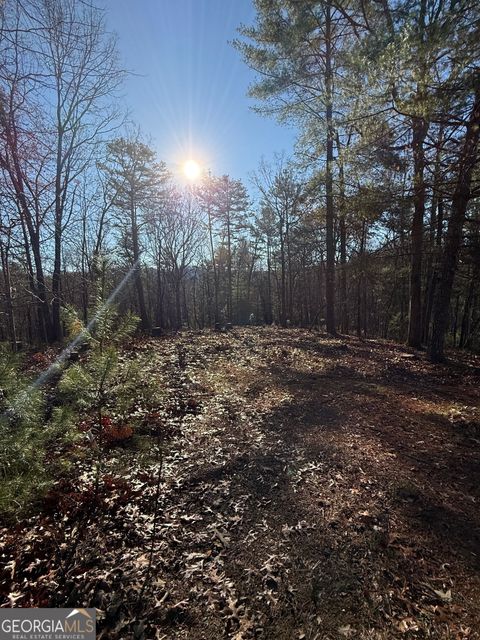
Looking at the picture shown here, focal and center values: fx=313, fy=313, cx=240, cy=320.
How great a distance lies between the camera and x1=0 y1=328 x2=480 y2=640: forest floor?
2.10 metres

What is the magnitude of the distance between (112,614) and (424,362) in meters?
7.81

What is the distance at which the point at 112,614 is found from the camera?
83.3 inches

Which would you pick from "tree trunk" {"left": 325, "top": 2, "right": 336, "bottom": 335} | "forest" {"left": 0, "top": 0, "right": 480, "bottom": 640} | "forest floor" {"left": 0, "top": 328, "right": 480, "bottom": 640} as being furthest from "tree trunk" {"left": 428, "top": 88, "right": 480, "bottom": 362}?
"tree trunk" {"left": 325, "top": 2, "right": 336, "bottom": 335}

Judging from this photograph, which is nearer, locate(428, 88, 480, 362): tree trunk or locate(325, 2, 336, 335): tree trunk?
locate(428, 88, 480, 362): tree trunk

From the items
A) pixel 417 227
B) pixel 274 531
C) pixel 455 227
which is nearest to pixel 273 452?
pixel 274 531

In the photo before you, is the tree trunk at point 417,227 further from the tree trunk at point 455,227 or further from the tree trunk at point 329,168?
the tree trunk at point 329,168

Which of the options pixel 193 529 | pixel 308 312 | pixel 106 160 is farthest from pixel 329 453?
pixel 308 312

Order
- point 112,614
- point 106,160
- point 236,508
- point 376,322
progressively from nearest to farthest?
point 112,614 → point 236,508 → point 106,160 → point 376,322

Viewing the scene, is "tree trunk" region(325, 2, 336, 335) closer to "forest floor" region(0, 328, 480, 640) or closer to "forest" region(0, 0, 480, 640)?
"forest" region(0, 0, 480, 640)

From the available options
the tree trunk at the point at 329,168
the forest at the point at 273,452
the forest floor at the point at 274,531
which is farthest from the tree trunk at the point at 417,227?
the forest floor at the point at 274,531

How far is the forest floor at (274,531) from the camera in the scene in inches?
82.6

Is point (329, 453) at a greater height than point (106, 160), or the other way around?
point (106, 160)

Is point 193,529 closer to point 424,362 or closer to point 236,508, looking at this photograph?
point 236,508

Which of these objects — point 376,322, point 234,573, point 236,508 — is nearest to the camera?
point 234,573
